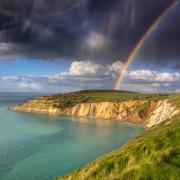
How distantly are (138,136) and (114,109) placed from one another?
88.5 m

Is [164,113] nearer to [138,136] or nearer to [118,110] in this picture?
[138,136]

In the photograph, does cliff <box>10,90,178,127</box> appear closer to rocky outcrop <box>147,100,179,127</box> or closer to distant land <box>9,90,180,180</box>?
distant land <box>9,90,180,180</box>

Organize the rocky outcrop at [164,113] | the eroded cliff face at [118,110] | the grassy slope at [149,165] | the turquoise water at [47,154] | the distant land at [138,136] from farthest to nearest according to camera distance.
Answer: the eroded cliff face at [118,110] → the rocky outcrop at [164,113] → the turquoise water at [47,154] → the distant land at [138,136] → the grassy slope at [149,165]

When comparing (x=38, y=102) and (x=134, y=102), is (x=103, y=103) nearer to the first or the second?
(x=134, y=102)

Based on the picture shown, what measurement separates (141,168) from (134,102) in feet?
390

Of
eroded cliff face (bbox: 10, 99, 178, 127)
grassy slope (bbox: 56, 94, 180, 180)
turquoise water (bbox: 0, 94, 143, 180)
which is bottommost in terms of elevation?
turquoise water (bbox: 0, 94, 143, 180)

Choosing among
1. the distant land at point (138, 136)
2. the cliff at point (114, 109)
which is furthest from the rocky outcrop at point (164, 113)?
the cliff at point (114, 109)

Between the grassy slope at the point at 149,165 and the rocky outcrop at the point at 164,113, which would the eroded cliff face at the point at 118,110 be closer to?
the rocky outcrop at the point at 164,113

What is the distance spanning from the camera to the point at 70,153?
179 feet

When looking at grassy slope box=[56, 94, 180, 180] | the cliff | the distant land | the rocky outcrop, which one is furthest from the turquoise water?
the cliff

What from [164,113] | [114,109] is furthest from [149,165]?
[114,109]

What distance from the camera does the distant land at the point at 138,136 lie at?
574 inches

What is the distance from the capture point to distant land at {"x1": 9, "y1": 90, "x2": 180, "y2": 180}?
1458 centimetres

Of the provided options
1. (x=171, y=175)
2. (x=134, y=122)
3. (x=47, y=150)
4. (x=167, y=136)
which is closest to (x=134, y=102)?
(x=134, y=122)
